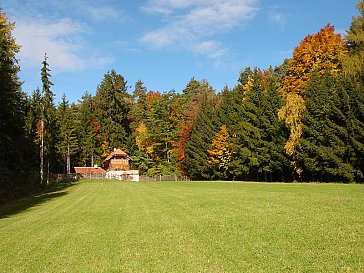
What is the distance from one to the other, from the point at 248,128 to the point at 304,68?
36.2ft

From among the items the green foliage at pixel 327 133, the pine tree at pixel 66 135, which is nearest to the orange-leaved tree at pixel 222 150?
the green foliage at pixel 327 133

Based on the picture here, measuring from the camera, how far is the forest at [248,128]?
3297 centimetres

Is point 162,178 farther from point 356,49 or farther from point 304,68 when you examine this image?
point 356,49

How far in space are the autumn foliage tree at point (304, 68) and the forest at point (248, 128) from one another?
0.41 ft

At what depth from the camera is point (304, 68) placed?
147ft

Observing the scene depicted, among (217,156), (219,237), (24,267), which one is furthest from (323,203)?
(217,156)

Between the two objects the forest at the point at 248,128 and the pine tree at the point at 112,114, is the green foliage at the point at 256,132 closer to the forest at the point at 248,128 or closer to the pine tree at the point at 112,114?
→ the forest at the point at 248,128

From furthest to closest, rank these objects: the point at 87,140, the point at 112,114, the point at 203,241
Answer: the point at 112,114, the point at 87,140, the point at 203,241

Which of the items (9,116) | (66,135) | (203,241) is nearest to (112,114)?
(66,135)

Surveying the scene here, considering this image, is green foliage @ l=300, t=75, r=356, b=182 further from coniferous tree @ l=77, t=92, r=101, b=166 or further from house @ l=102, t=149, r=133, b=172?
coniferous tree @ l=77, t=92, r=101, b=166

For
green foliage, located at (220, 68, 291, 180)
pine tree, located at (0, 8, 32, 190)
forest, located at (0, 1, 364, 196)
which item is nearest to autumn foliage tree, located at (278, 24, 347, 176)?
forest, located at (0, 1, 364, 196)

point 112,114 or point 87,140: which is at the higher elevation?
point 112,114

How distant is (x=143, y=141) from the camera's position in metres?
76.7

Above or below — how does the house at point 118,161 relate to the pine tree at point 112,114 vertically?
below
